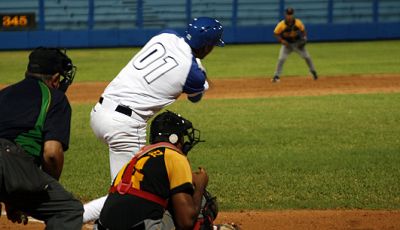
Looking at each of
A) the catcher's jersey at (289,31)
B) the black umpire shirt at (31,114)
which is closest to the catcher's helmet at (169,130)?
the black umpire shirt at (31,114)

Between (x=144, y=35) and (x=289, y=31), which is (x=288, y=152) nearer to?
(x=289, y=31)

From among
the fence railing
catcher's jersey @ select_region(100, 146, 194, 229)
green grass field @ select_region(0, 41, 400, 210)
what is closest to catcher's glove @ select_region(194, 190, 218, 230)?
catcher's jersey @ select_region(100, 146, 194, 229)

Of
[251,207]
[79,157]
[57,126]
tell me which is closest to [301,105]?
[79,157]

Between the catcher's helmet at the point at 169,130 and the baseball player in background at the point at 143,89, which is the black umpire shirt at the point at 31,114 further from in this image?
the baseball player in background at the point at 143,89

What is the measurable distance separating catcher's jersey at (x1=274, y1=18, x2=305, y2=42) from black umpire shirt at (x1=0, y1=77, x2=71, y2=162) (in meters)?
17.4

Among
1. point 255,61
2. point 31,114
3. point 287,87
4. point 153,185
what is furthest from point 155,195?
point 255,61

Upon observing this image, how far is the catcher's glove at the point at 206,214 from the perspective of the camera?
554cm

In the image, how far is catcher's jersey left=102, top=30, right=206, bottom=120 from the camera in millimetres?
6480

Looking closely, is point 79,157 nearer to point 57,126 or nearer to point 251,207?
point 251,207

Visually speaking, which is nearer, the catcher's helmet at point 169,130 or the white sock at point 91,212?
the catcher's helmet at point 169,130

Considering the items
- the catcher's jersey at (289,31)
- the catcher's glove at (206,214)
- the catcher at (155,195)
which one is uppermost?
the catcher at (155,195)

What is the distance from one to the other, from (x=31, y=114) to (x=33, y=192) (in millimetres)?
522

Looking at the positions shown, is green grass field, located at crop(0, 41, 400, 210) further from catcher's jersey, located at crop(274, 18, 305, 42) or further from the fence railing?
the fence railing

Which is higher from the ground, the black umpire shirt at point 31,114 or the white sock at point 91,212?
the black umpire shirt at point 31,114
